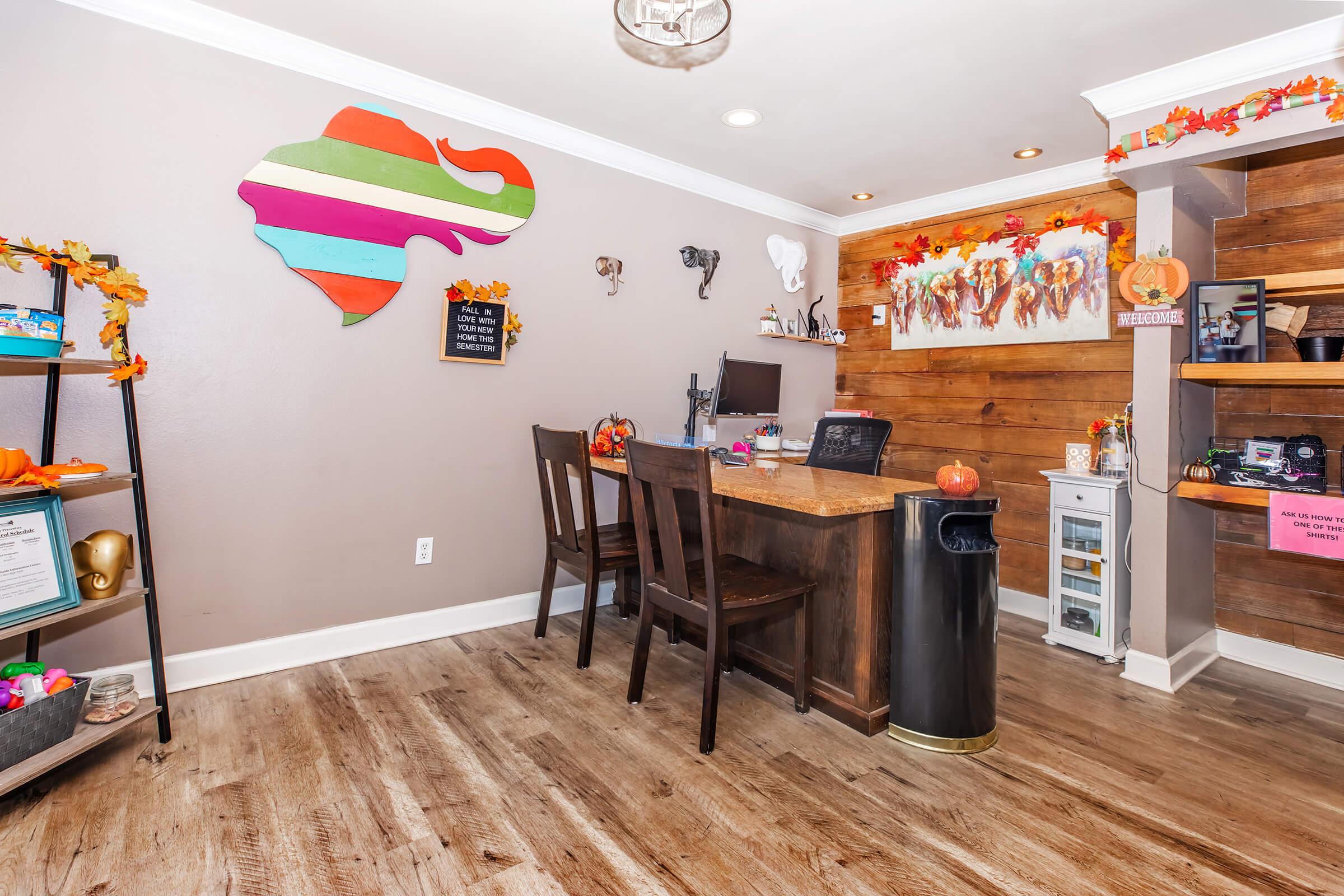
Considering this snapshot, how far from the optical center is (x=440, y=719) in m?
2.18

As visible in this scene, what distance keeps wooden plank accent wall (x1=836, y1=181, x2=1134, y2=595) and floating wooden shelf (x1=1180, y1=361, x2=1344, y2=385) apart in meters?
0.70

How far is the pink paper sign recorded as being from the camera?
220cm

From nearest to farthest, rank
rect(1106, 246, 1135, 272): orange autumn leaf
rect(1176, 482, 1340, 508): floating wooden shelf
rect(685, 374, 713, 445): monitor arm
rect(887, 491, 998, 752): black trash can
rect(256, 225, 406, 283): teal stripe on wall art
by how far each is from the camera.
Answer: rect(887, 491, 998, 752): black trash can → rect(1176, 482, 1340, 508): floating wooden shelf → rect(256, 225, 406, 283): teal stripe on wall art → rect(1106, 246, 1135, 272): orange autumn leaf → rect(685, 374, 713, 445): monitor arm

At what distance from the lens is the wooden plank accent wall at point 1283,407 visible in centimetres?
265

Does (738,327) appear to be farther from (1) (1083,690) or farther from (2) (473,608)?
(1) (1083,690)

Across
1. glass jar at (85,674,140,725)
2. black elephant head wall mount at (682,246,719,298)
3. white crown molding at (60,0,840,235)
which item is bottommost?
glass jar at (85,674,140,725)

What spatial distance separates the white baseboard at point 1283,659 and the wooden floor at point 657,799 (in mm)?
246

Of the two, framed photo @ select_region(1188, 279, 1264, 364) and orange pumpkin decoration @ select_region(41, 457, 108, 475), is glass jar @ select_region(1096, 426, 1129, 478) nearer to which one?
framed photo @ select_region(1188, 279, 1264, 364)

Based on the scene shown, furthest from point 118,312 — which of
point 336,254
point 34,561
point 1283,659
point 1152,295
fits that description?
point 1283,659

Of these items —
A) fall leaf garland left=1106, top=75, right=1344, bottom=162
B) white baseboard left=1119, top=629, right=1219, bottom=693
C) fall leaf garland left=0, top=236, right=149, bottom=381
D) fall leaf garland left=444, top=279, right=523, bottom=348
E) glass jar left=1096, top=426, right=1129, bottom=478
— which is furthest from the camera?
glass jar left=1096, top=426, right=1129, bottom=478

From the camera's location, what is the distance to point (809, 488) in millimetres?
2105

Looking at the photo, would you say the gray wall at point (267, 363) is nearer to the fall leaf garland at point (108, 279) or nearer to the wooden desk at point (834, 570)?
the fall leaf garland at point (108, 279)

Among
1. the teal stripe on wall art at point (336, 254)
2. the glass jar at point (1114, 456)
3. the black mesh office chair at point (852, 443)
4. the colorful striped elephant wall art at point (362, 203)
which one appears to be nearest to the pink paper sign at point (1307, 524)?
the glass jar at point (1114, 456)

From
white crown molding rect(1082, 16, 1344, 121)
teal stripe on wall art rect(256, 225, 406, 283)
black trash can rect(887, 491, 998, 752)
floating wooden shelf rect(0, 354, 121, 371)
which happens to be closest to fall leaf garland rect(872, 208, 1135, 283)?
white crown molding rect(1082, 16, 1344, 121)
